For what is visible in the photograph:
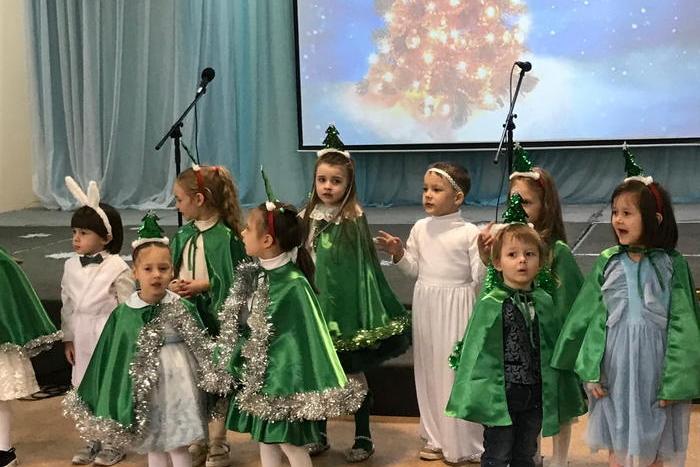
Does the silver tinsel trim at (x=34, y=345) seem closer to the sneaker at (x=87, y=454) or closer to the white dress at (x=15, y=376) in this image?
the white dress at (x=15, y=376)

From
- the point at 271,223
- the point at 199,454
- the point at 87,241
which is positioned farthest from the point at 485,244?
the point at 87,241

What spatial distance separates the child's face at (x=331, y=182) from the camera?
3211 millimetres

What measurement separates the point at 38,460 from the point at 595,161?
16.4 ft

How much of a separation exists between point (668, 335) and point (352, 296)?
1.11 meters

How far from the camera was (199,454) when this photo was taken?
3.39 meters

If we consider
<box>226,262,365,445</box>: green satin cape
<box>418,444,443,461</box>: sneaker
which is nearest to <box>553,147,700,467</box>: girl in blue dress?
<box>226,262,365,445</box>: green satin cape

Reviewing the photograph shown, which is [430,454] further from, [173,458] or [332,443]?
[173,458]

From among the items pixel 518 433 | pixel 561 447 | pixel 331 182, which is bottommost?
pixel 561 447

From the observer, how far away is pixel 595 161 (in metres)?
7.12

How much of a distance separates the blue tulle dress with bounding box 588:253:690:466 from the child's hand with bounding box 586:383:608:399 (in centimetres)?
2

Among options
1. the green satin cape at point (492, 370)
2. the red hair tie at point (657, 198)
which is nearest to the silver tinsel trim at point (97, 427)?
the green satin cape at point (492, 370)

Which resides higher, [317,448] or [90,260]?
[90,260]

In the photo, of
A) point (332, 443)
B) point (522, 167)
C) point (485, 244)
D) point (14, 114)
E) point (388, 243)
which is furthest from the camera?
point (14, 114)

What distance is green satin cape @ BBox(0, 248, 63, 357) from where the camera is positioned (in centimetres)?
326
